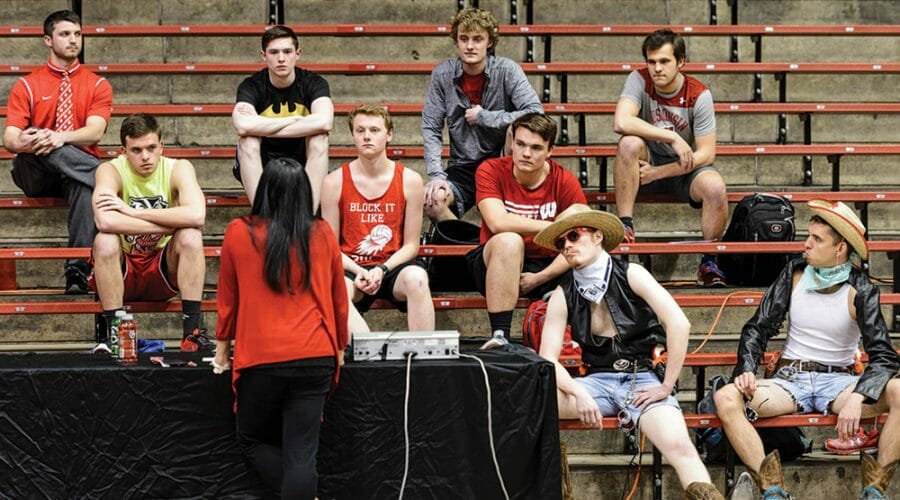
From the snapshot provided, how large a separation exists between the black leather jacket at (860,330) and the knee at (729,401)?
107mm

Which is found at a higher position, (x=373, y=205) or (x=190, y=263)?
(x=373, y=205)

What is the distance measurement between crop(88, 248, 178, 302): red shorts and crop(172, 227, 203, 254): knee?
0.63ft

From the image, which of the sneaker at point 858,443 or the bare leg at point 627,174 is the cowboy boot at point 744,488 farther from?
the bare leg at point 627,174

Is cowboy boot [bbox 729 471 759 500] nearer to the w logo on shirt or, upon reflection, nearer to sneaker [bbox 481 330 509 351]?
sneaker [bbox 481 330 509 351]

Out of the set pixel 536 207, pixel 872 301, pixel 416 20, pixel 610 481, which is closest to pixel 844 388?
pixel 872 301

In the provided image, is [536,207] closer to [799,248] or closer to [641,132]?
[641,132]

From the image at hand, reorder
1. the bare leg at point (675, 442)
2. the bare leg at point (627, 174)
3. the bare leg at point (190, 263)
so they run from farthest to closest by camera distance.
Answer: the bare leg at point (627, 174), the bare leg at point (190, 263), the bare leg at point (675, 442)

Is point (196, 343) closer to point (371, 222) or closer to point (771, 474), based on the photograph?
point (371, 222)

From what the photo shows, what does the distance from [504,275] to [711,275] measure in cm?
139

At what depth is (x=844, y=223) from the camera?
480 cm

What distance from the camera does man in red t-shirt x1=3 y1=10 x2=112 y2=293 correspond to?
5.92 m

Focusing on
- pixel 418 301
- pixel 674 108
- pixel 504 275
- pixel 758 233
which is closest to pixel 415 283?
pixel 418 301

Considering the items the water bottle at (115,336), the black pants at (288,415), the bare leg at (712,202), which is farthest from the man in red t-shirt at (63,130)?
the bare leg at (712,202)

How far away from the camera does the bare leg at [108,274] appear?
5.15m
